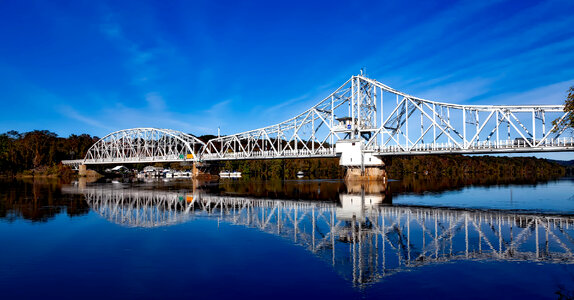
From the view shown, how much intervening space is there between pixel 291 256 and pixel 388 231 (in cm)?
760

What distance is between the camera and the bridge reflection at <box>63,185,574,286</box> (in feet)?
52.0

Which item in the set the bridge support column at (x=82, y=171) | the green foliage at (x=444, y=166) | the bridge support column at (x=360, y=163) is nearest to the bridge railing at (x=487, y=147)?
the bridge support column at (x=360, y=163)

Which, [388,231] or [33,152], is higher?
[33,152]

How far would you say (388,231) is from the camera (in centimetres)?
2188

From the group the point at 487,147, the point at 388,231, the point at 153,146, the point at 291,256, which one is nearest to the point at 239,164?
the point at 153,146

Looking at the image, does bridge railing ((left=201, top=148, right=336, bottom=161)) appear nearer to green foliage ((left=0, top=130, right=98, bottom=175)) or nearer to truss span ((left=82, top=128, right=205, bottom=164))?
truss span ((left=82, top=128, right=205, bottom=164))

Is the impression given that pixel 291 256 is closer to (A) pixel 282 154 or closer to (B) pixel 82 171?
(A) pixel 282 154

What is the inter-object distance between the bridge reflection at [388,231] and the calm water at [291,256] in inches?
2.8

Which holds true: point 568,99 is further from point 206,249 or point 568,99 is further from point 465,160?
point 465,160

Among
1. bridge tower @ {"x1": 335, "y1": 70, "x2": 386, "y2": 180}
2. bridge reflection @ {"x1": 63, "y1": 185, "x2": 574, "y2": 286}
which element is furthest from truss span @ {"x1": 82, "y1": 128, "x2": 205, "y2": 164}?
bridge reflection @ {"x1": 63, "y1": 185, "x2": 574, "y2": 286}

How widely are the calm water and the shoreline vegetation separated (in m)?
96.0

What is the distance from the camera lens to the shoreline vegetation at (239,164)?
13938 centimetres

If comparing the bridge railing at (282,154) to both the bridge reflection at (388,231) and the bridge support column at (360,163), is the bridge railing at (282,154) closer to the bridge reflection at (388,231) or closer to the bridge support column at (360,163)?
the bridge support column at (360,163)

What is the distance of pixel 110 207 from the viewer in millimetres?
36906
